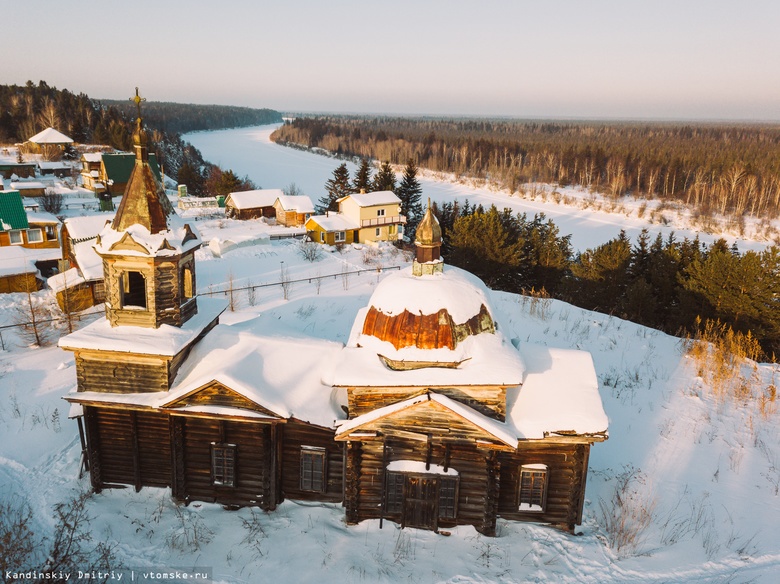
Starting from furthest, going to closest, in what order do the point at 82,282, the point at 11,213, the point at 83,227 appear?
the point at 11,213 < the point at 83,227 < the point at 82,282

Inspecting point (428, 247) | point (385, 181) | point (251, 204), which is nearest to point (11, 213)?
point (251, 204)

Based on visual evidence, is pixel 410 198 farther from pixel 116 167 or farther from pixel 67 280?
pixel 67 280

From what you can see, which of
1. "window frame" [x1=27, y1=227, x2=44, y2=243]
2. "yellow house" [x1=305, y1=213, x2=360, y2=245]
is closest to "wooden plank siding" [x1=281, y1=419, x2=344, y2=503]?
"window frame" [x1=27, y1=227, x2=44, y2=243]

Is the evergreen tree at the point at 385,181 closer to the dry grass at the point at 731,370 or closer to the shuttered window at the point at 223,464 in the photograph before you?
the dry grass at the point at 731,370

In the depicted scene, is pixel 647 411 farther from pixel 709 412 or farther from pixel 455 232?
pixel 455 232

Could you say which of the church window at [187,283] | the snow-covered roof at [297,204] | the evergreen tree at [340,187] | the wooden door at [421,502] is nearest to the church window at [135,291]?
the church window at [187,283]

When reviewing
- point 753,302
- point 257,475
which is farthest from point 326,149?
point 257,475
